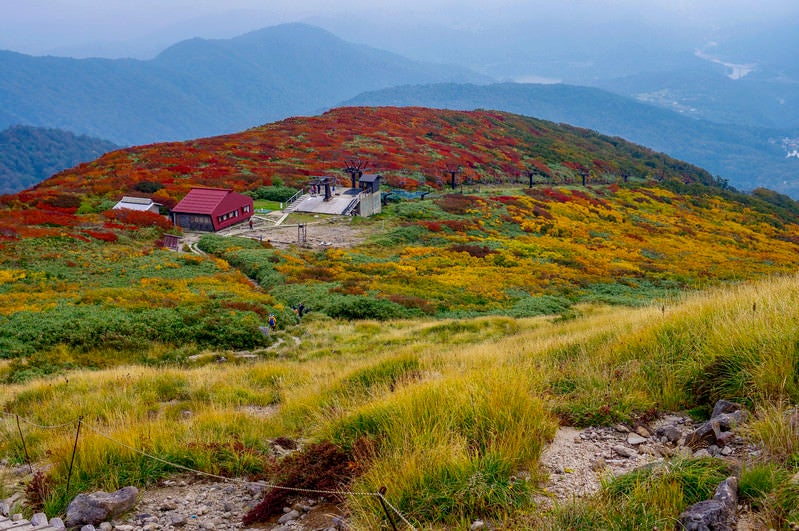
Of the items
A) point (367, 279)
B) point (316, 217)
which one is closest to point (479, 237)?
point (316, 217)

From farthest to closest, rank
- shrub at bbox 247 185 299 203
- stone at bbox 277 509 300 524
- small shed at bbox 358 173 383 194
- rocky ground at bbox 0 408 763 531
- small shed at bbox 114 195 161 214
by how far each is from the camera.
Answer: shrub at bbox 247 185 299 203 → small shed at bbox 358 173 383 194 → small shed at bbox 114 195 161 214 → stone at bbox 277 509 300 524 → rocky ground at bbox 0 408 763 531

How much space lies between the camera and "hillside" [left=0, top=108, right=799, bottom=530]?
524 cm

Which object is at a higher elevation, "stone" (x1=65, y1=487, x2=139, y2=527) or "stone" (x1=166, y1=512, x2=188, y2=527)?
"stone" (x1=65, y1=487, x2=139, y2=527)

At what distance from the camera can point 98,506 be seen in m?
5.79

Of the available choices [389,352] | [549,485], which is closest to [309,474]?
[549,485]

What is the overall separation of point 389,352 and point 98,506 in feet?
32.9

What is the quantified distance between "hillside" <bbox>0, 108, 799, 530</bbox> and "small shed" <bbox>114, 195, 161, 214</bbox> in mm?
1878

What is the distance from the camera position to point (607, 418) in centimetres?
673

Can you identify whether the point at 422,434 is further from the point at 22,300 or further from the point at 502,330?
the point at 22,300

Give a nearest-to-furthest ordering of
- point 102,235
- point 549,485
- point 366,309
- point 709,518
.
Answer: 1. point 709,518
2. point 549,485
3. point 366,309
4. point 102,235

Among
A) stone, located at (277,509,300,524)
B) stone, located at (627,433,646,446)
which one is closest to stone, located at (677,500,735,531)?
stone, located at (627,433,646,446)

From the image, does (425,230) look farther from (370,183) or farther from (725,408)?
(725,408)

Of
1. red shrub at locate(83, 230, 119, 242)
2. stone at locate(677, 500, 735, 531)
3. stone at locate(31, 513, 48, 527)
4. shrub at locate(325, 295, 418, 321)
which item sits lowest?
shrub at locate(325, 295, 418, 321)

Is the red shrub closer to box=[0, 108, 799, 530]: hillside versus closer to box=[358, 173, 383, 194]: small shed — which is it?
box=[0, 108, 799, 530]: hillside
